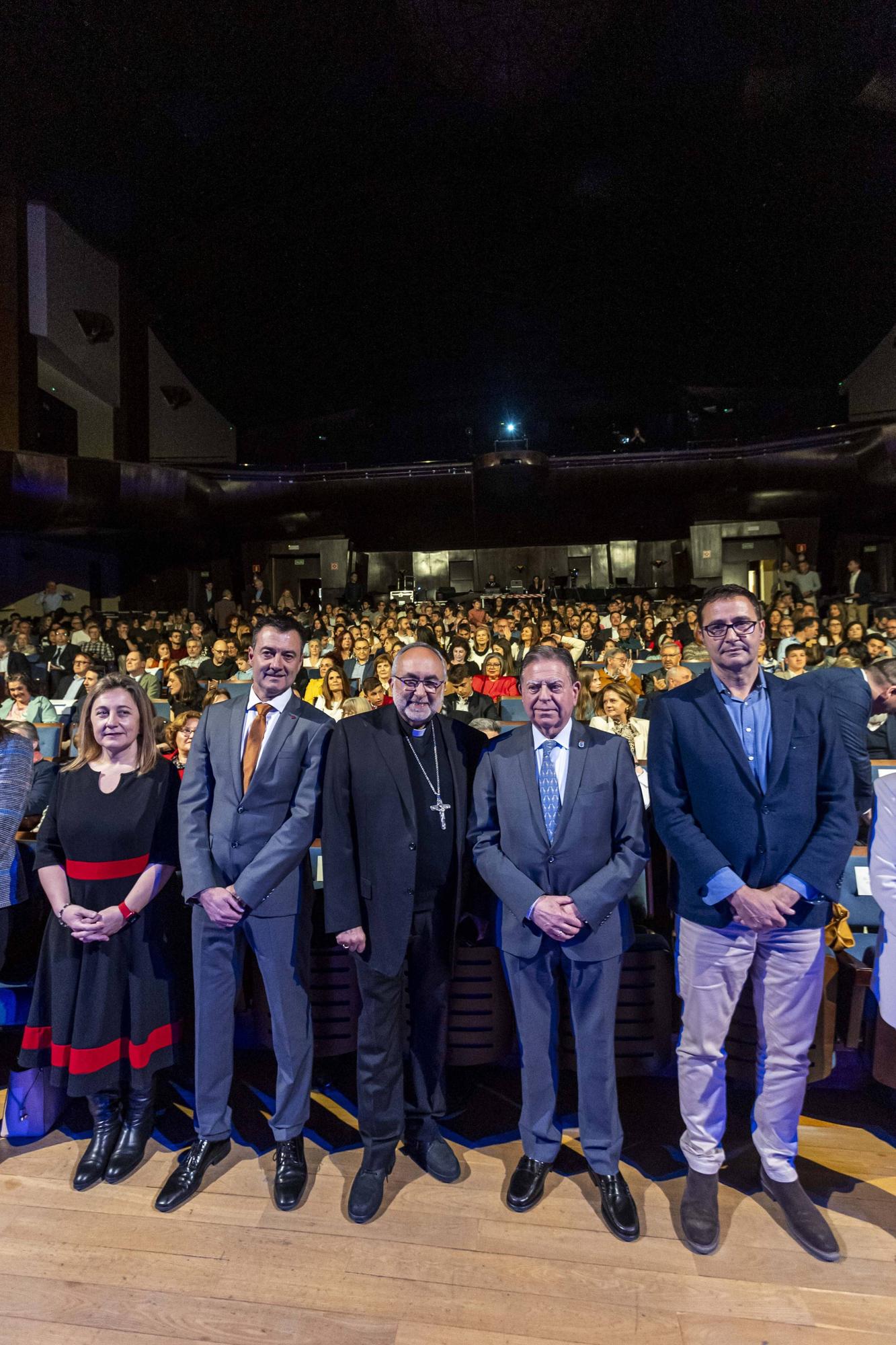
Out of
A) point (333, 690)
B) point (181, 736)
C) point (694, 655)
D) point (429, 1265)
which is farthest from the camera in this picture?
point (694, 655)

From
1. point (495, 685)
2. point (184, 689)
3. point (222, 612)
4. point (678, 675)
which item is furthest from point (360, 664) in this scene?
point (222, 612)

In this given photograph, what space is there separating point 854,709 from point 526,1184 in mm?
1962

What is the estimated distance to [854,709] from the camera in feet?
8.87

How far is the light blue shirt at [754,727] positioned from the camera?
5.58 ft

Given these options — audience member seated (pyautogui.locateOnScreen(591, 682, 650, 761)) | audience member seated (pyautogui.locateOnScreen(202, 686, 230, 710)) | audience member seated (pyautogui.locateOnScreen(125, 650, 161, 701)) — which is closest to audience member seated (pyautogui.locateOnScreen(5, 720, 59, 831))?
audience member seated (pyautogui.locateOnScreen(202, 686, 230, 710))

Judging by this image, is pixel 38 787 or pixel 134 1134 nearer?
pixel 134 1134

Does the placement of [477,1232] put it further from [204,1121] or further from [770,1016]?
Result: [770,1016]

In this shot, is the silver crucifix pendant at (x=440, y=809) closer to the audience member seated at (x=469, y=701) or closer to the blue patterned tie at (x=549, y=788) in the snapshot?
the blue patterned tie at (x=549, y=788)

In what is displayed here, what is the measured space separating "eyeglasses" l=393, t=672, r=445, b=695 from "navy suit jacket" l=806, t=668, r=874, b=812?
1491 mm

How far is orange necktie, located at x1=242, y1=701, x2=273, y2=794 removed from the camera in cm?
194

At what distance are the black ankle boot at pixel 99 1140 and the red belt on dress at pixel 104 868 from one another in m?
0.60

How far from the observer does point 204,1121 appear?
1.87m

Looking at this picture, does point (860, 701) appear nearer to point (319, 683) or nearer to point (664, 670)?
point (664, 670)

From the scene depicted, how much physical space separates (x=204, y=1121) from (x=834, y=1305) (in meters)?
1.48
